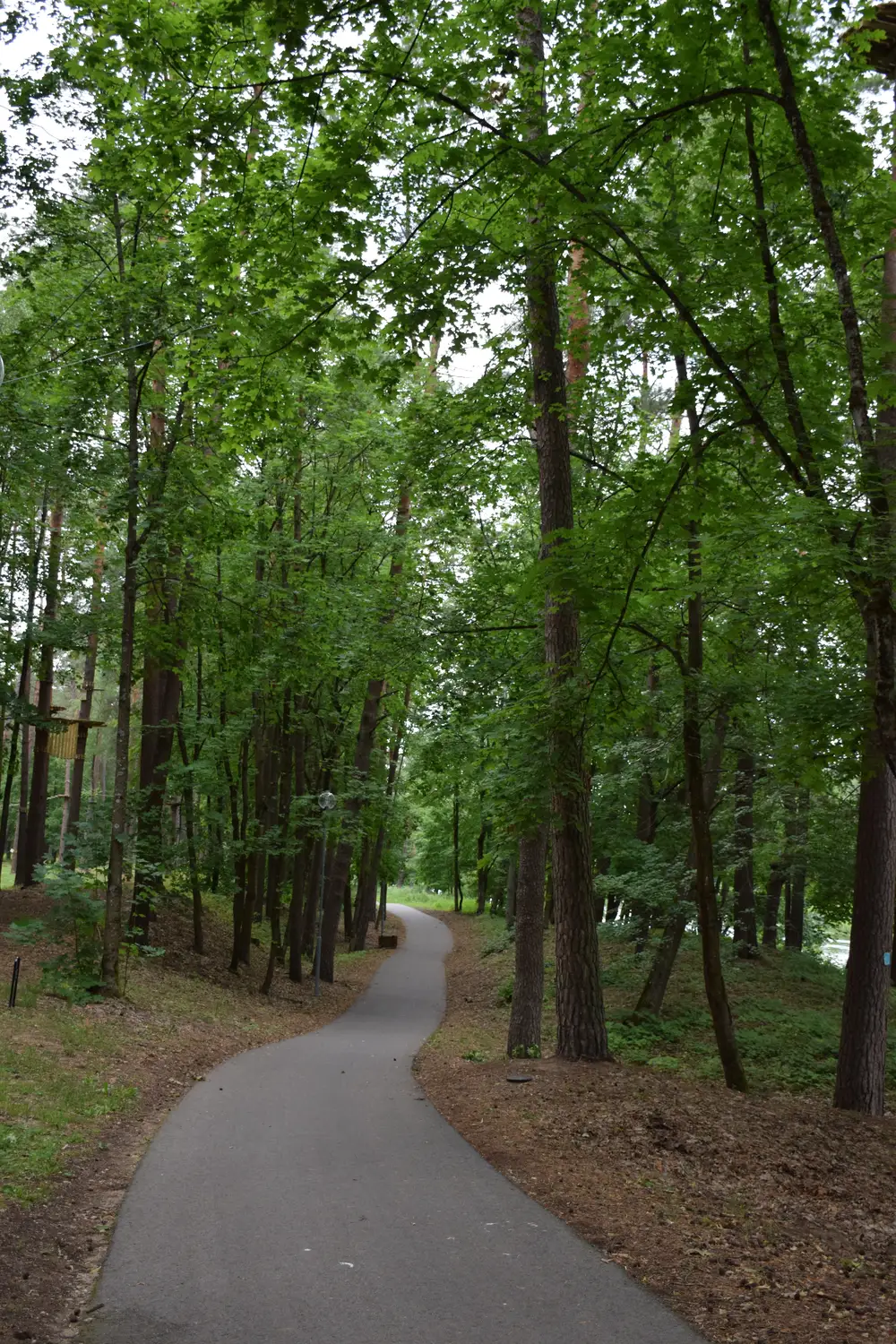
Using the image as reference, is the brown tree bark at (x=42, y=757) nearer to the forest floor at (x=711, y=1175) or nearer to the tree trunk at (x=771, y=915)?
the forest floor at (x=711, y=1175)

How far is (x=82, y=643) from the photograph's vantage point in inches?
825

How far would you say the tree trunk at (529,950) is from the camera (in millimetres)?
12172

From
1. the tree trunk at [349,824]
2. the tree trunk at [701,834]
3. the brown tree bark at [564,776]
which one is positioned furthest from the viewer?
the tree trunk at [349,824]

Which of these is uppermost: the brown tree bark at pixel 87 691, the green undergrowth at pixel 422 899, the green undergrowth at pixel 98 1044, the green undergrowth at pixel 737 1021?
the brown tree bark at pixel 87 691

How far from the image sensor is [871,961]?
10125 millimetres

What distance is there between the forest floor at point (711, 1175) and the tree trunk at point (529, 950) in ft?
2.33

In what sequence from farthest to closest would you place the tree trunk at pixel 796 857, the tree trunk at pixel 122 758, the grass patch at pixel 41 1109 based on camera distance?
the tree trunk at pixel 796 857 → the tree trunk at pixel 122 758 → the grass patch at pixel 41 1109

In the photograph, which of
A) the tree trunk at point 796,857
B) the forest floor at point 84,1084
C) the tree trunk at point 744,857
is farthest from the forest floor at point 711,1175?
the tree trunk at point 796,857

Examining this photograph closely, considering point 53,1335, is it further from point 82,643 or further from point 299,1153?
point 82,643

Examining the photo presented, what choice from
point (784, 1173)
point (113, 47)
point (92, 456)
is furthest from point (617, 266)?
point (92, 456)

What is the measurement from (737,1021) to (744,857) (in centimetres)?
338

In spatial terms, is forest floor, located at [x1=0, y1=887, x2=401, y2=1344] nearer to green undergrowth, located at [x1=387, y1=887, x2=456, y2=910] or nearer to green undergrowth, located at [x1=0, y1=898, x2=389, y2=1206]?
green undergrowth, located at [x1=0, y1=898, x2=389, y2=1206]

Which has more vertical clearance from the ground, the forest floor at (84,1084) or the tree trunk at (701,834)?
the tree trunk at (701,834)

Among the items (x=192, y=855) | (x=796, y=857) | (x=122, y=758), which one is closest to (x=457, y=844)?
(x=796, y=857)
